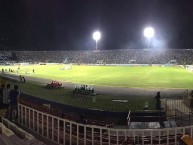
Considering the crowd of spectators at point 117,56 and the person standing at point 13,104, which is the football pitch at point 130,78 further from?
the person standing at point 13,104

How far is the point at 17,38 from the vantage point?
119500 millimetres

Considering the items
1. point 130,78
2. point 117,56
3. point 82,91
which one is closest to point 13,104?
point 82,91

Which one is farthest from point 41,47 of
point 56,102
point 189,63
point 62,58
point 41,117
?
point 41,117

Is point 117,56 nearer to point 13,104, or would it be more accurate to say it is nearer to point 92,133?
point 13,104

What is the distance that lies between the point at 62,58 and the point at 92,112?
7567cm

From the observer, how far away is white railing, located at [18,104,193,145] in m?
10.3

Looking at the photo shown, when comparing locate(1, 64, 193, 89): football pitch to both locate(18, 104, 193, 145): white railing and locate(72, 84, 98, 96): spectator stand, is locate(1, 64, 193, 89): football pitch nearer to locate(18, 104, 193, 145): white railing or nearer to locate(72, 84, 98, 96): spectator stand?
locate(72, 84, 98, 96): spectator stand

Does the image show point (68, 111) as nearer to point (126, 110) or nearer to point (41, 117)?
point (126, 110)

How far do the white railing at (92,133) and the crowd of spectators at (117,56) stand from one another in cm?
6453

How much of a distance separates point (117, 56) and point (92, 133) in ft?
245

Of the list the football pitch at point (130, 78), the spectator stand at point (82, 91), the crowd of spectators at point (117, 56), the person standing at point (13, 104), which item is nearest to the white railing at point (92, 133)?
the person standing at point (13, 104)

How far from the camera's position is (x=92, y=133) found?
1044 centimetres

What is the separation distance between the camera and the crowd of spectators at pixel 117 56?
75.9 m

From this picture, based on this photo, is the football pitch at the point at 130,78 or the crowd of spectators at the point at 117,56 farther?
the crowd of spectators at the point at 117,56
